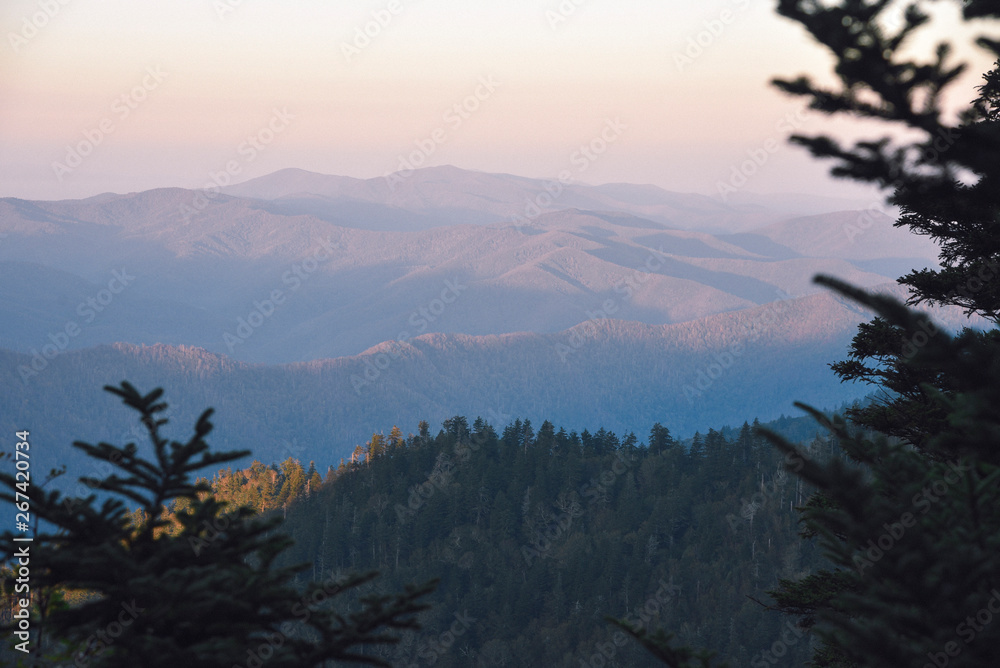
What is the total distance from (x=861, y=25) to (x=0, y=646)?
67.5 m

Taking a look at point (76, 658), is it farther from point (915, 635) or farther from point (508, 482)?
point (508, 482)

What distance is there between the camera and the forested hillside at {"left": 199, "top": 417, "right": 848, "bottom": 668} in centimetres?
8144

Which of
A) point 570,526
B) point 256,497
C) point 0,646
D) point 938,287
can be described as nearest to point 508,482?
point 570,526

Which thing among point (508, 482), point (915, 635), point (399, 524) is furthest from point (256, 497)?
point (915, 635)

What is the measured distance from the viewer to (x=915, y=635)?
6.34m

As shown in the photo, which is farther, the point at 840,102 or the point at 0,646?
the point at 0,646

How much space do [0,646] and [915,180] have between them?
67022 mm

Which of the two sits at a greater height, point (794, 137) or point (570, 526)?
point (794, 137)

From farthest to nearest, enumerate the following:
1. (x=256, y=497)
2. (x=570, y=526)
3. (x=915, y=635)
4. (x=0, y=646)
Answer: (x=256, y=497), (x=570, y=526), (x=0, y=646), (x=915, y=635)

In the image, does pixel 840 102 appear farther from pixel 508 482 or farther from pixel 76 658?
pixel 508 482

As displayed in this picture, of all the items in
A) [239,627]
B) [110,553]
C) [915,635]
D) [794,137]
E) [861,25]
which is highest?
[861,25]

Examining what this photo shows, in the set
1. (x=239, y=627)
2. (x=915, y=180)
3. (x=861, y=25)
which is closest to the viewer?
(x=861, y=25)

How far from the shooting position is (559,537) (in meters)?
102

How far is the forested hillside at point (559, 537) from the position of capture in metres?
81.4
